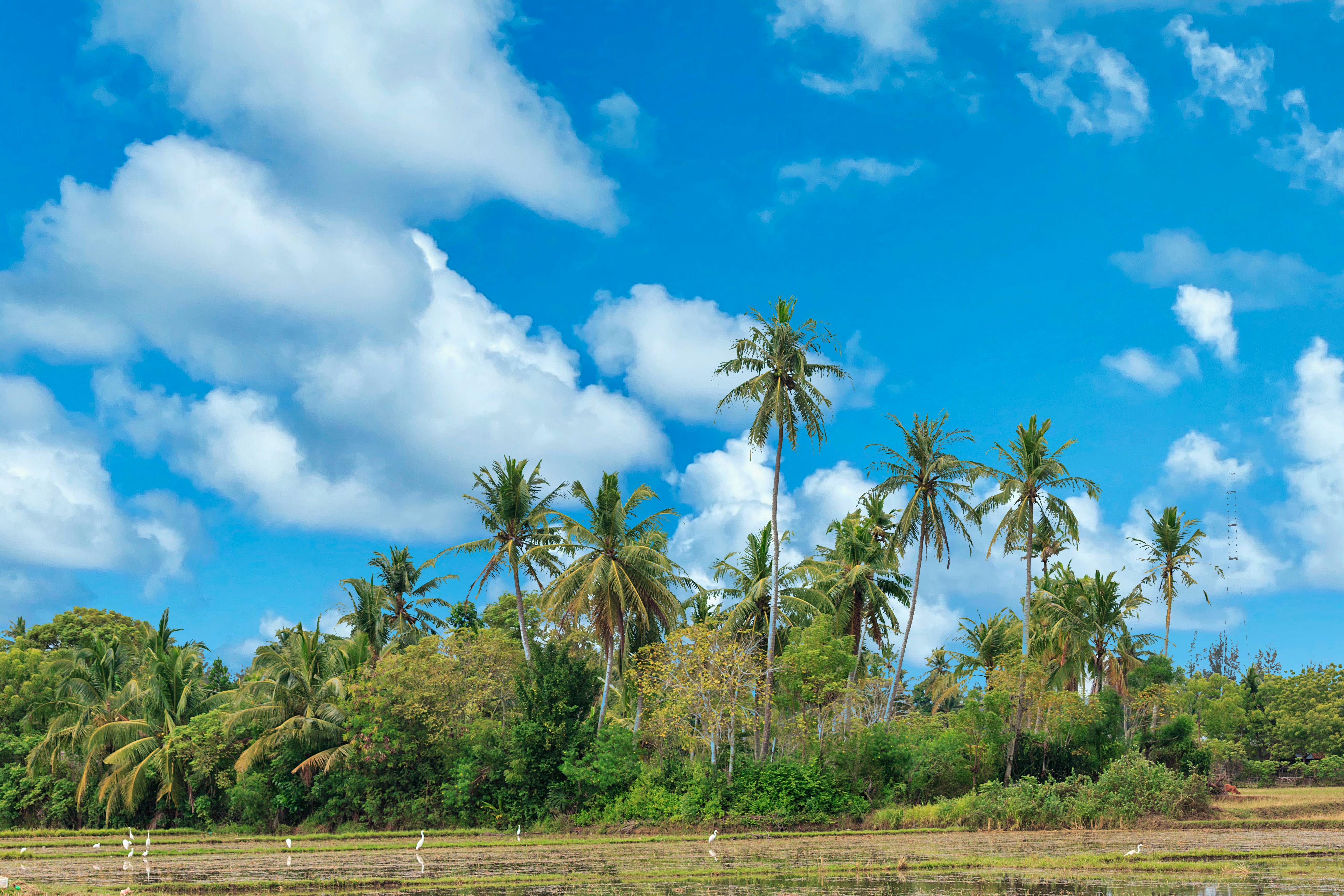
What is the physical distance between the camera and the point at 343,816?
38875 mm

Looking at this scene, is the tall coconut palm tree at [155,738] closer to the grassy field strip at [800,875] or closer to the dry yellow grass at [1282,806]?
the grassy field strip at [800,875]

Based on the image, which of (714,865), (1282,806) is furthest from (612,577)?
(1282,806)

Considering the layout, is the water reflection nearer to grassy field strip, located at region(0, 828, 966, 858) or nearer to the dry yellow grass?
grassy field strip, located at region(0, 828, 966, 858)

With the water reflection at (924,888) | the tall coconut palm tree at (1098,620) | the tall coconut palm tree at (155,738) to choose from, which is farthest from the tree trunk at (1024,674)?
the tall coconut palm tree at (155,738)

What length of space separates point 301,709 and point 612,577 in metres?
15.6

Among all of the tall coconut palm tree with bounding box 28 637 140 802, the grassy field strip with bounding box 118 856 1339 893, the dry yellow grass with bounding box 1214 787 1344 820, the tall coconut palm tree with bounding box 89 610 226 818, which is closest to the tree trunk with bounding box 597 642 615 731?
the grassy field strip with bounding box 118 856 1339 893

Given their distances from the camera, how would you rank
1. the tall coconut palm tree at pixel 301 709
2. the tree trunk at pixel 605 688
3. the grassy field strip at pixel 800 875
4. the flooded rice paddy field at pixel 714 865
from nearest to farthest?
the flooded rice paddy field at pixel 714 865
the grassy field strip at pixel 800 875
the tree trunk at pixel 605 688
the tall coconut palm tree at pixel 301 709

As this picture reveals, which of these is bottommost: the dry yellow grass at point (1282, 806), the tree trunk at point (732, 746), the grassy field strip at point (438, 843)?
the grassy field strip at point (438, 843)

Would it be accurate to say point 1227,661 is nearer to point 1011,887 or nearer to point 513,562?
point 513,562

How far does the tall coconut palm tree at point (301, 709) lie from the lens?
3950 cm

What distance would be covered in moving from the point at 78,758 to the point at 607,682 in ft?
91.8

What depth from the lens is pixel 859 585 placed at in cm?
4341

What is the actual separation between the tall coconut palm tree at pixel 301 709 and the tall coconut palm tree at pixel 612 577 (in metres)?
10.6

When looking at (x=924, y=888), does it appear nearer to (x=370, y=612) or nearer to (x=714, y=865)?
(x=714, y=865)
